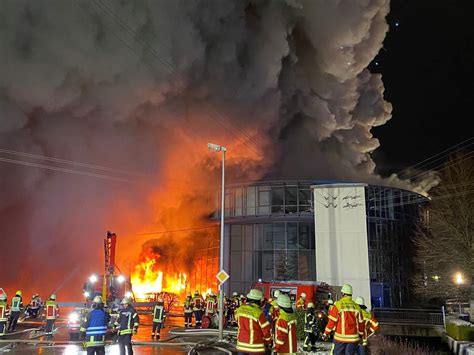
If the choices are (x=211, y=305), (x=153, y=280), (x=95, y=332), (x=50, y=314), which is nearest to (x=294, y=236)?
(x=211, y=305)

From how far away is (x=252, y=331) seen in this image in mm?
6090

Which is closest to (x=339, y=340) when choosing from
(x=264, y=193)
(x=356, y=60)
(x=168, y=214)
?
(x=264, y=193)

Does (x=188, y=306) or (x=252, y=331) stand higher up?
(x=252, y=331)

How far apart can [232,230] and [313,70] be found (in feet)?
48.6

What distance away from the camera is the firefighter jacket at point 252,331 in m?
6.09

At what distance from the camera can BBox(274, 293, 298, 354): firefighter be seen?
6.48 meters

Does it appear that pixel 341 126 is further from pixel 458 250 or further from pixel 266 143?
pixel 458 250

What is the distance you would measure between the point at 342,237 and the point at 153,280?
14840mm

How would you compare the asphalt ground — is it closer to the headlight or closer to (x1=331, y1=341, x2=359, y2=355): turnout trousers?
the headlight

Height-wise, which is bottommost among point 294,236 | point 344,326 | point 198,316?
point 198,316

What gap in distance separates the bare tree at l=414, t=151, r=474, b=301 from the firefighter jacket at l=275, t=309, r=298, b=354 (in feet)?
58.0

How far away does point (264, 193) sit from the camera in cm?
2947

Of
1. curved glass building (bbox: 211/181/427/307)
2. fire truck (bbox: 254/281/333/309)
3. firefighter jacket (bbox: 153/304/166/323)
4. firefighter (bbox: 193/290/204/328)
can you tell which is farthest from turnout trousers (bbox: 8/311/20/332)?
curved glass building (bbox: 211/181/427/307)

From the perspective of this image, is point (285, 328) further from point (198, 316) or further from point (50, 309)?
point (198, 316)
